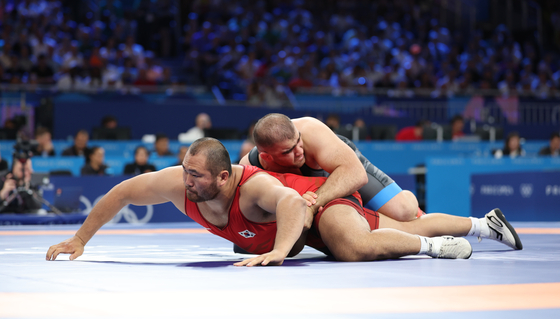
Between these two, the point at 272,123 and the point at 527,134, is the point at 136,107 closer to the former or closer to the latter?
the point at 527,134

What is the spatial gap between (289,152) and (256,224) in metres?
0.44

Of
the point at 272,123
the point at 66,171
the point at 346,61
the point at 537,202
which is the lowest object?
the point at 537,202

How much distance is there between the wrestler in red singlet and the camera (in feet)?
11.1

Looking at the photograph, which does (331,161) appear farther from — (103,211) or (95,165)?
(95,165)

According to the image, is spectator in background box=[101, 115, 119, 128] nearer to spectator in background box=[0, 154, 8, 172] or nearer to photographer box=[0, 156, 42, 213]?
spectator in background box=[0, 154, 8, 172]

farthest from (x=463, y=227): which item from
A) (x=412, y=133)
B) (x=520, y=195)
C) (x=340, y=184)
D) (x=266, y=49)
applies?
(x=266, y=49)

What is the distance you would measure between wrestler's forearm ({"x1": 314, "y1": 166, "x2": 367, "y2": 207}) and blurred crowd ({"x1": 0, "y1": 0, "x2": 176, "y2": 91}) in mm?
8294

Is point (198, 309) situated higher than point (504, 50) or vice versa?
point (504, 50)

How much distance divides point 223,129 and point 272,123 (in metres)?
6.96

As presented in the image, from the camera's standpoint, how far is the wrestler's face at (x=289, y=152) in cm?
352

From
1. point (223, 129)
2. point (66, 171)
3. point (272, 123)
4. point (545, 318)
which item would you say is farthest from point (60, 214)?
point (545, 318)

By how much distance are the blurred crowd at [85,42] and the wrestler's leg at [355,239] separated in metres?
8.43

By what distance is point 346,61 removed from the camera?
15.1 meters

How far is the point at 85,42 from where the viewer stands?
45.0 ft
